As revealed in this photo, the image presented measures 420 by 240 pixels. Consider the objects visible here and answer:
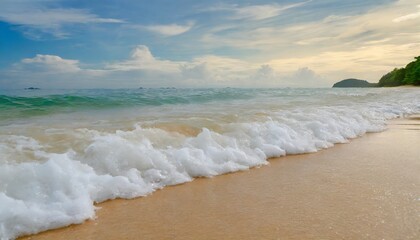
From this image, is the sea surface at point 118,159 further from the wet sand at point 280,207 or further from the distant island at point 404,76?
the distant island at point 404,76

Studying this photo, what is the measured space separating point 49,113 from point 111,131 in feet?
16.4

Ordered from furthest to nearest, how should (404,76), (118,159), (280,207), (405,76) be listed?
(404,76)
(405,76)
(118,159)
(280,207)

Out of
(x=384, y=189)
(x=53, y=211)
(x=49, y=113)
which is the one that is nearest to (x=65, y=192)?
(x=53, y=211)

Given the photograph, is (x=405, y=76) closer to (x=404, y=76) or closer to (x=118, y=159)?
(x=404, y=76)

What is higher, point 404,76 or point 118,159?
point 404,76

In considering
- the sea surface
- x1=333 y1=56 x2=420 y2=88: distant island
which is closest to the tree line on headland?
x1=333 y1=56 x2=420 y2=88: distant island

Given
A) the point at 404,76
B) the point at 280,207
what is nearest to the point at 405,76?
the point at 404,76

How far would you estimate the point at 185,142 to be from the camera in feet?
15.8

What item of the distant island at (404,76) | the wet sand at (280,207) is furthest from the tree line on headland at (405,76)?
the wet sand at (280,207)

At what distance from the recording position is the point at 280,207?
3.07 m

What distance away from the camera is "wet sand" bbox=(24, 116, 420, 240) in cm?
257

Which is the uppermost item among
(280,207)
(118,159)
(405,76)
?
(405,76)

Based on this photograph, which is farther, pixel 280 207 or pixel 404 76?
pixel 404 76

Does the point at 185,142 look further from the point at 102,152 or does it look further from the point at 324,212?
the point at 324,212
